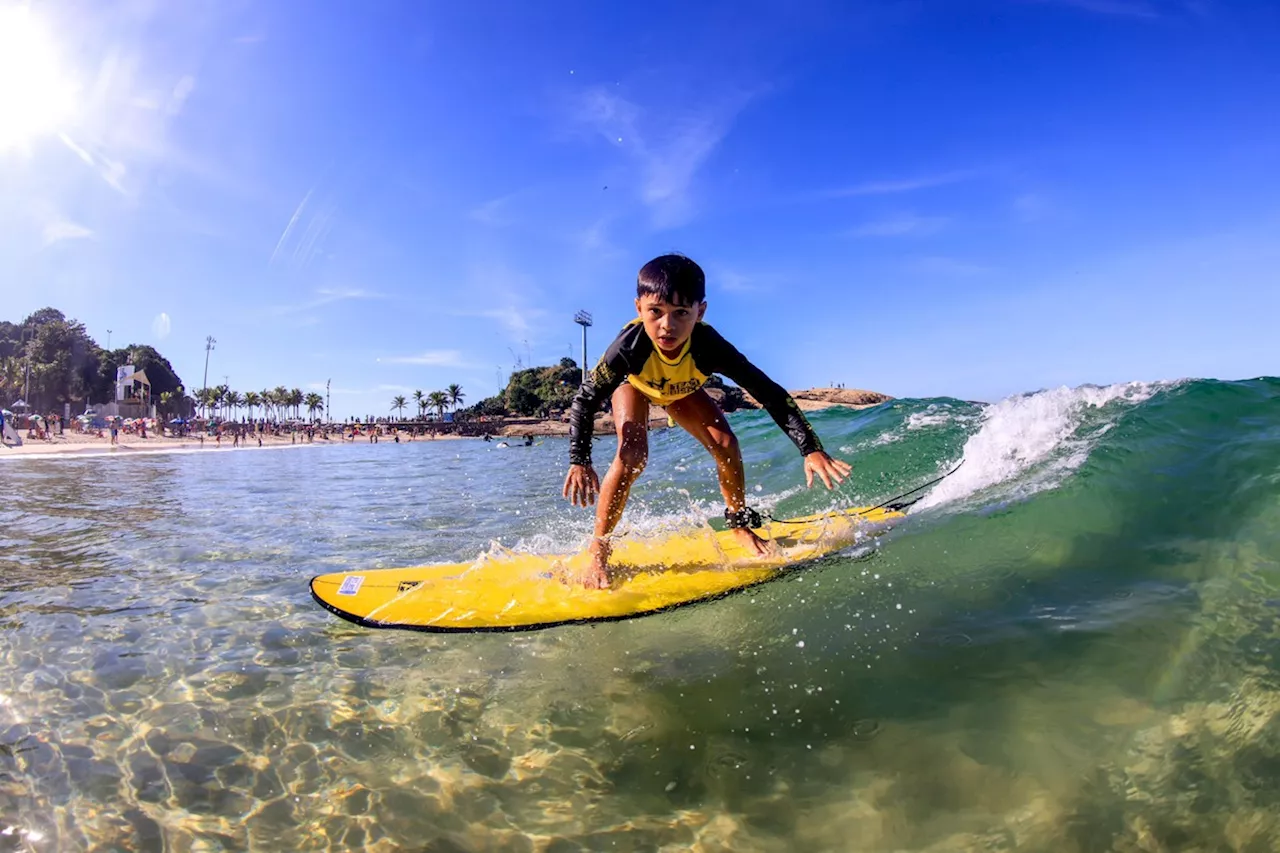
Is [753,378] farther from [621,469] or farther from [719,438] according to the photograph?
[621,469]

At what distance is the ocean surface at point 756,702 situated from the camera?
2.10 metres

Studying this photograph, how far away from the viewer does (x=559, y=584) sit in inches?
172

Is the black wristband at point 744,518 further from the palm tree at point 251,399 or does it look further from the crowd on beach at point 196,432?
the palm tree at point 251,399

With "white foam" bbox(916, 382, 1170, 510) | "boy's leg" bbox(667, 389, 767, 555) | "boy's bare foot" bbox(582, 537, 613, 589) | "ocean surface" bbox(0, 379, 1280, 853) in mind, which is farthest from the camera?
"white foam" bbox(916, 382, 1170, 510)

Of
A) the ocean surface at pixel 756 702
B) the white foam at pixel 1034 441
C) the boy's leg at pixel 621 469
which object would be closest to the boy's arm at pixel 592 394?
the boy's leg at pixel 621 469

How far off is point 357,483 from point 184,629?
1165 cm

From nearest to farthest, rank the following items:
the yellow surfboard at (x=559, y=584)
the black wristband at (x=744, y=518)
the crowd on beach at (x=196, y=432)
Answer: the yellow surfboard at (x=559, y=584) → the black wristband at (x=744, y=518) → the crowd on beach at (x=196, y=432)

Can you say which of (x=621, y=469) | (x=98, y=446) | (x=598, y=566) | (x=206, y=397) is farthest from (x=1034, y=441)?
(x=206, y=397)

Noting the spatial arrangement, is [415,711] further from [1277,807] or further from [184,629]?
[1277,807]

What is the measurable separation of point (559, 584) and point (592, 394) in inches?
52.2

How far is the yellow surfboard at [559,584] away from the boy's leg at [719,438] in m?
0.34

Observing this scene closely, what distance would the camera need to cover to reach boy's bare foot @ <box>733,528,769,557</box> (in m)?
4.78

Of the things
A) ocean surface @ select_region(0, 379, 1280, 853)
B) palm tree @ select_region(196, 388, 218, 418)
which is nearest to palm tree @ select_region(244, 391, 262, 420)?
palm tree @ select_region(196, 388, 218, 418)

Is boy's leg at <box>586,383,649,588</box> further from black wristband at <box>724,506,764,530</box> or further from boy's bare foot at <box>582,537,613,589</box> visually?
black wristband at <box>724,506,764,530</box>
